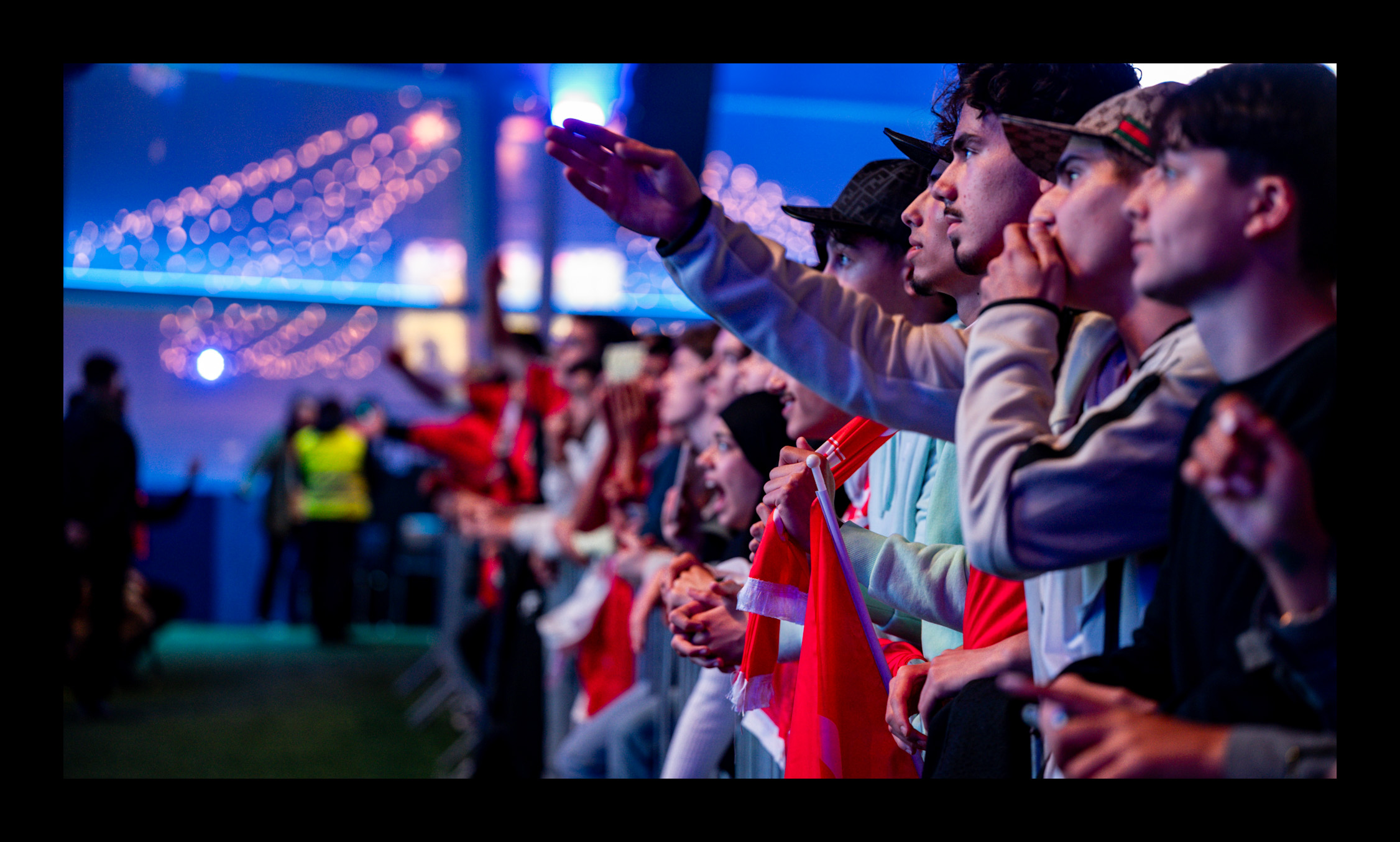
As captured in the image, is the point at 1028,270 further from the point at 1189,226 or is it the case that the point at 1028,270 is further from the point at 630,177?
the point at 630,177

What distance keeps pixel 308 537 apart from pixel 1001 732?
27.8 feet

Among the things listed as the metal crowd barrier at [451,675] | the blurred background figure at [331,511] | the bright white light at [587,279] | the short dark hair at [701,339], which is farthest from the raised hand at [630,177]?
the blurred background figure at [331,511]

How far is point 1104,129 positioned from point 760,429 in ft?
4.01

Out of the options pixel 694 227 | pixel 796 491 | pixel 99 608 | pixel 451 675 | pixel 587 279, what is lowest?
pixel 451 675

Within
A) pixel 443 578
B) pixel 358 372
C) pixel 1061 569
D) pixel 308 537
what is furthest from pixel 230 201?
pixel 1061 569

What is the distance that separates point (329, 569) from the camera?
8977 millimetres

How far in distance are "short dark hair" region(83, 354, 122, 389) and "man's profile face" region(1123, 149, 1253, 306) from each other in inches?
224

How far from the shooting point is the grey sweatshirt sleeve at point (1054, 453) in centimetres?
100

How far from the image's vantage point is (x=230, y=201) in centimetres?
838

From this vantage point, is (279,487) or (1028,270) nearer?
(1028,270)

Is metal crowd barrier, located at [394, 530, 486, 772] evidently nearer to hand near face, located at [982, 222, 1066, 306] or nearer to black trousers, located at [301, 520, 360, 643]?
black trousers, located at [301, 520, 360, 643]

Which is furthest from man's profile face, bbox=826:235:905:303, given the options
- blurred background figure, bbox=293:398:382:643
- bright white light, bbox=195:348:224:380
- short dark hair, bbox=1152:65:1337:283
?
blurred background figure, bbox=293:398:382:643

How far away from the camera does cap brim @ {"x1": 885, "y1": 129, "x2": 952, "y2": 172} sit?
160 centimetres

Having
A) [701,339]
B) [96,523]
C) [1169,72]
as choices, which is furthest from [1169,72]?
[96,523]
